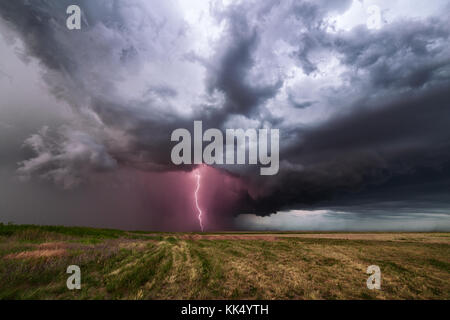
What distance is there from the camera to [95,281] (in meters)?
9.59

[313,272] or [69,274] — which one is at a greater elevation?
[69,274]

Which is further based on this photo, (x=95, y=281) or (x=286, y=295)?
(x=95, y=281)

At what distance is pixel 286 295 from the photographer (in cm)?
854
